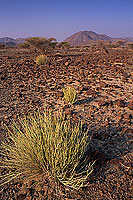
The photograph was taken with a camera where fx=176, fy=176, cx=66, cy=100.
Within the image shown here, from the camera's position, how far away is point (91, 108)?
160 inches

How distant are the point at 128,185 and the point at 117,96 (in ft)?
10.3

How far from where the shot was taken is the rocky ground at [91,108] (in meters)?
1.95

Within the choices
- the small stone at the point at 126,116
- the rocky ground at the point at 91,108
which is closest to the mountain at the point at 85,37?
the rocky ground at the point at 91,108

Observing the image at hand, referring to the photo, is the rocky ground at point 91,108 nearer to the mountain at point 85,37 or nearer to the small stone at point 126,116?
the small stone at point 126,116

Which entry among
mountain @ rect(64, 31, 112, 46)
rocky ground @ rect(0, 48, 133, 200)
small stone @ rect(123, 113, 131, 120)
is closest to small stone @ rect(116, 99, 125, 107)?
rocky ground @ rect(0, 48, 133, 200)

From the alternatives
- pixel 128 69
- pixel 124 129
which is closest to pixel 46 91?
pixel 124 129

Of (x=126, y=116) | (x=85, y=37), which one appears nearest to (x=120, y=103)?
(x=126, y=116)

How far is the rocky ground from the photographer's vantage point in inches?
76.7

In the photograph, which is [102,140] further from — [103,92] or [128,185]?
[103,92]

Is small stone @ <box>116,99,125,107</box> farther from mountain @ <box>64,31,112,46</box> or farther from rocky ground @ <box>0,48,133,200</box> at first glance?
mountain @ <box>64,31,112,46</box>

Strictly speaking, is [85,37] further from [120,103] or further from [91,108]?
[91,108]

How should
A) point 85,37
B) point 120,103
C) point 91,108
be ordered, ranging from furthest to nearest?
1. point 85,37
2. point 120,103
3. point 91,108

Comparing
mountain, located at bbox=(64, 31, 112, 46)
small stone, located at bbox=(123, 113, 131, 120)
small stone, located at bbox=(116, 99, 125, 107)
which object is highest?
mountain, located at bbox=(64, 31, 112, 46)

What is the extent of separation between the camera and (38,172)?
2.11m
